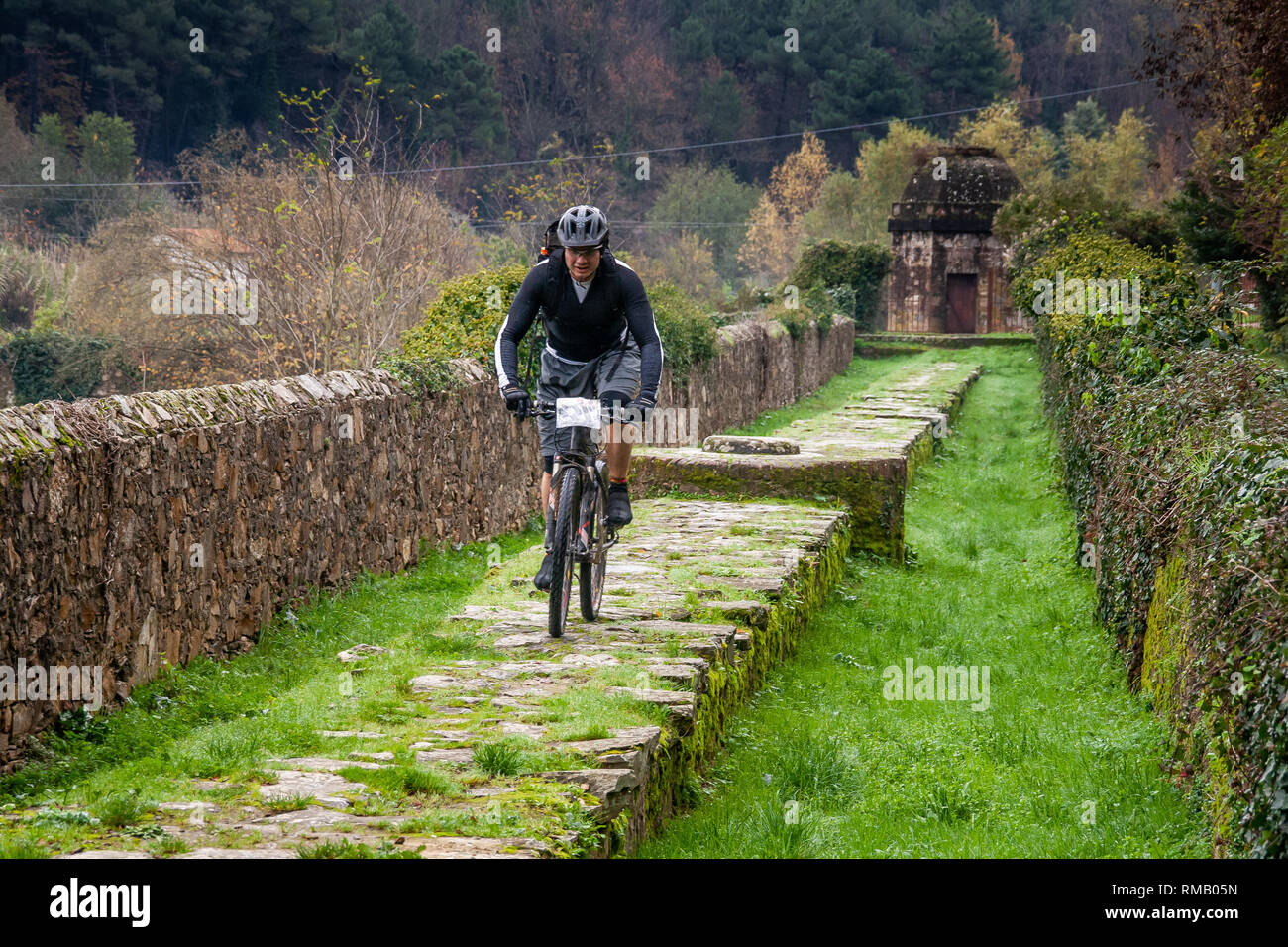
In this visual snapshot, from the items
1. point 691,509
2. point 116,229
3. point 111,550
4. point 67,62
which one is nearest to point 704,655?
point 111,550

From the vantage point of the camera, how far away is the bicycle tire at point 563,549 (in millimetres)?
6246

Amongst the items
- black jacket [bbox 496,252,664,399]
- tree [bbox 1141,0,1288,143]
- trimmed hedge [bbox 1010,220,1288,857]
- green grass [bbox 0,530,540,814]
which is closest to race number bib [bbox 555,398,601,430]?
black jacket [bbox 496,252,664,399]

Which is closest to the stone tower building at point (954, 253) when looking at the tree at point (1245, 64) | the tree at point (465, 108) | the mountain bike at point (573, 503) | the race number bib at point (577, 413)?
the tree at point (1245, 64)

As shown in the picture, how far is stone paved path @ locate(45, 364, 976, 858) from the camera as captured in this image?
3.83 m

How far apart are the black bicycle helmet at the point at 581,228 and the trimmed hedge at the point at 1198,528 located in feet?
8.96

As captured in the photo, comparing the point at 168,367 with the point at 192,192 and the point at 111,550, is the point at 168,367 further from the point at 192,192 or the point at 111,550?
the point at 192,192

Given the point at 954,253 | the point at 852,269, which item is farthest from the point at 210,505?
the point at 954,253

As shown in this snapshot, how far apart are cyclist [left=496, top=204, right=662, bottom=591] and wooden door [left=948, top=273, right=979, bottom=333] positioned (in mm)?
39196

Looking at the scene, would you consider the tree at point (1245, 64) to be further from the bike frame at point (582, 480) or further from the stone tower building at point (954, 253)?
the stone tower building at point (954, 253)

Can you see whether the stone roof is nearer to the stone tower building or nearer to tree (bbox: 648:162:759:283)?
the stone tower building

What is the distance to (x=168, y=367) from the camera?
89.1 ft

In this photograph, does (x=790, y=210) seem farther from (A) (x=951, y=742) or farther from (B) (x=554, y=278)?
(A) (x=951, y=742)

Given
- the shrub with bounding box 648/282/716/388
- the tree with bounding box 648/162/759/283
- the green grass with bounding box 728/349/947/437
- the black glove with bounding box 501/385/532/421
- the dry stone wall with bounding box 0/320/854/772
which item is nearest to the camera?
the dry stone wall with bounding box 0/320/854/772
